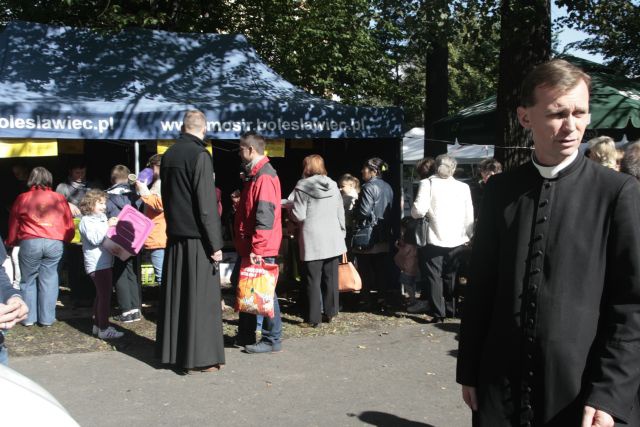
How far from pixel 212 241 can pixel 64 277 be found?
497 cm

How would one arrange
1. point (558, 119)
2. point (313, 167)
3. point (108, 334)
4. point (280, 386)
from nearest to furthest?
point (558, 119) < point (280, 386) < point (108, 334) < point (313, 167)

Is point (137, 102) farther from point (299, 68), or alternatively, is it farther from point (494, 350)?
point (299, 68)

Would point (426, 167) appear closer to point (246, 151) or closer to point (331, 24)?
point (246, 151)

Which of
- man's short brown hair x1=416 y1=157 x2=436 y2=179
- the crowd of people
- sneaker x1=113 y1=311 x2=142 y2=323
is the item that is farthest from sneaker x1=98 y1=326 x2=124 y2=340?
man's short brown hair x1=416 y1=157 x2=436 y2=179

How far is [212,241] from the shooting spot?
5.83 m

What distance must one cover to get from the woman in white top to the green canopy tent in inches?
82.0

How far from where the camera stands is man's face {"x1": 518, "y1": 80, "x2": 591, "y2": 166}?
2156 mm

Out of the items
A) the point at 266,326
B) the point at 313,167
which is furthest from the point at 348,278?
the point at 266,326

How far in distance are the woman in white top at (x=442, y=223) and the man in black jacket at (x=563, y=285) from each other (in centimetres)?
536

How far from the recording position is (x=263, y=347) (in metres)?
6.57

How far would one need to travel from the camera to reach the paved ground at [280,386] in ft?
16.3

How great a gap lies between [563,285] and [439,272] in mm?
5622

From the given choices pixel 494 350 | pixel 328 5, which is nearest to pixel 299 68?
pixel 328 5

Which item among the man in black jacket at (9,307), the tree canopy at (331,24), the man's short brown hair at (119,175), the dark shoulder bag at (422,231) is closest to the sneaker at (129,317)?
the man's short brown hair at (119,175)
